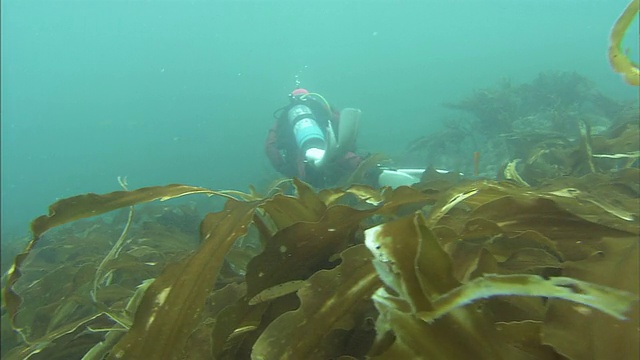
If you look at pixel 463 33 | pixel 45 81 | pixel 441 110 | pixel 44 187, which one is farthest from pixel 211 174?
pixel 45 81

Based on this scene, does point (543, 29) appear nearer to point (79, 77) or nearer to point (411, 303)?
point (411, 303)

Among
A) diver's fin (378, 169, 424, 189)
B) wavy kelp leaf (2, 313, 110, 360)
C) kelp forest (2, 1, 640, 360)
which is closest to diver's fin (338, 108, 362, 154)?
diver's fin (378, 169, 424, 189)

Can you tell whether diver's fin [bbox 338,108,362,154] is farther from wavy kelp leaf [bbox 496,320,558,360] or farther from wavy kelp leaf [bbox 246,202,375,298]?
wavy kelp leaf [bbox 496,320,558,360]

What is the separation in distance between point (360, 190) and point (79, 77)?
380 feet

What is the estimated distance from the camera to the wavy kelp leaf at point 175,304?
641mm

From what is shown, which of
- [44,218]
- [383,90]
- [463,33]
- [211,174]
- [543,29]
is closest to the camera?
[44,218]

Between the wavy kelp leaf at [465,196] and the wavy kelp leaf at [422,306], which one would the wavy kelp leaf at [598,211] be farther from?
the wavy kelp leaf at [422,306]

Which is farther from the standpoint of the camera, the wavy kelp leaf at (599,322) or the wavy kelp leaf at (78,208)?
the wavy kelp leaf at (78,208)

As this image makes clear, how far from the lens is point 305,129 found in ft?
18.6

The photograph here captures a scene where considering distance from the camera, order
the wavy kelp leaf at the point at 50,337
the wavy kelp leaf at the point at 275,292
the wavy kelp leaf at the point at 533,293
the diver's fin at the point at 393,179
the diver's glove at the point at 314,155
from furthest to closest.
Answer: the diver's glove at the point at 314,155 → the diver's fin at the point at 393,179 → the wavy kelp leaf at the point at 50,337 → the wavy kelp leaf at the point at 275,292 → the wavy kelp leaf at the point at 533,293

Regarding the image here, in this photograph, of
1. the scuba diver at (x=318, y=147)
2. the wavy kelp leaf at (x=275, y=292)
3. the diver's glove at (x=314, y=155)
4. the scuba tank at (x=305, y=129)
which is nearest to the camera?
the wavy kelp leaf at (x=275, y=292)

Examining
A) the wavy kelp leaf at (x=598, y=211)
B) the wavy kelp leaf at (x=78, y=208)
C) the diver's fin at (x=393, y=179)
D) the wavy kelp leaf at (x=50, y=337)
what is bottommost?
the diver's fin at (x=393, y=179)

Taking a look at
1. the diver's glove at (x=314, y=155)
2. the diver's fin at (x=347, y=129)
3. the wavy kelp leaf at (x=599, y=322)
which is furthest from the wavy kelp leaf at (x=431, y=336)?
the diver's glove at (x=314, y=155)

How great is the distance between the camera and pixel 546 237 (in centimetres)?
85
